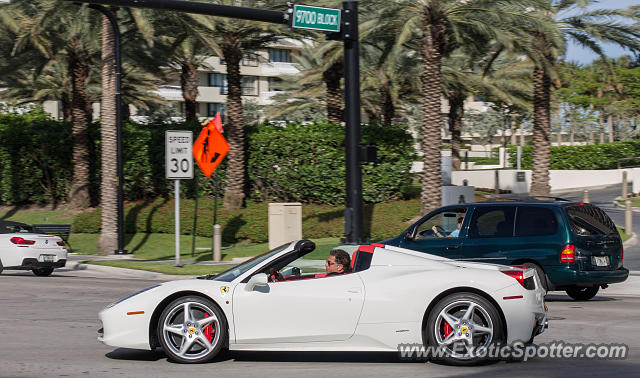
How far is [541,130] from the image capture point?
96.9ft

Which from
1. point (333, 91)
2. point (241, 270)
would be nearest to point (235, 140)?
point (333, 91)

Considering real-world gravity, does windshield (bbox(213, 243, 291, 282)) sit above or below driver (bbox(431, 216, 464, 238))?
below

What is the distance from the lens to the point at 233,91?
99.2ft

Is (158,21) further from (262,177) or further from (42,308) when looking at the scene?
(42,308)

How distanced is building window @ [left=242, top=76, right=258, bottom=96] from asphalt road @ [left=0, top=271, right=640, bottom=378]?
202 feet

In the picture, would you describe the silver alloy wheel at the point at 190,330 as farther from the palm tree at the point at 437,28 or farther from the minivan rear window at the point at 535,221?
the palm tree at the point at 437,28

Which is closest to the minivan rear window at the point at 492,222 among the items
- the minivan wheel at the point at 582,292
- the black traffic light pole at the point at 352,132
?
the minivan wheel at the point at 582,292

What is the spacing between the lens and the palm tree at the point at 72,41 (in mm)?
26766

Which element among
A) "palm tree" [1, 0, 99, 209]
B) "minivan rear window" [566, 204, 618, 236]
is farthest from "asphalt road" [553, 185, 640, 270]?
"palm tree" [1, 0, 99, 209]

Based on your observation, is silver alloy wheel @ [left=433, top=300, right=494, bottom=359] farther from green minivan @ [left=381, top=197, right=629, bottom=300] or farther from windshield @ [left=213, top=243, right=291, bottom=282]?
green minivan @ [left=381, top=197, right=629, bottom=300]

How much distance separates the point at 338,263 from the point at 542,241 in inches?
223

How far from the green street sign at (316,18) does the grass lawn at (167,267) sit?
249 inches

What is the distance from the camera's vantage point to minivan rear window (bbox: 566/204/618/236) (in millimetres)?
12625

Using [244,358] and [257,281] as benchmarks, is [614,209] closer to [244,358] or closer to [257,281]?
[244,358]
